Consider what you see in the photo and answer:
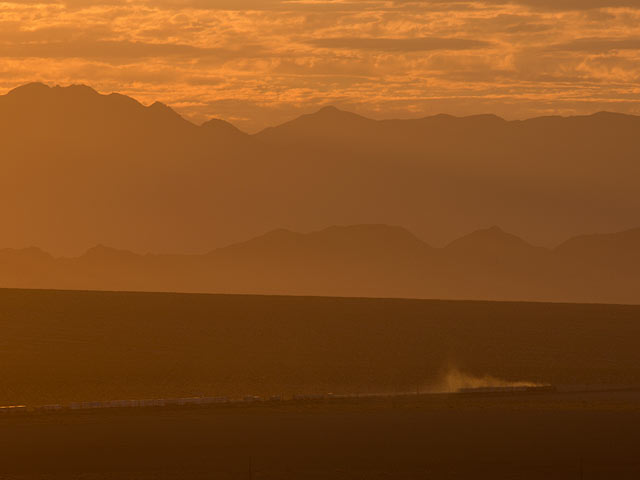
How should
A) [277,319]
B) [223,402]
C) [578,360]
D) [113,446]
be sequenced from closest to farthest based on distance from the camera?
[113,446], [223,402], [578,360], [277,319]

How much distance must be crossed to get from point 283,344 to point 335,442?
164 ft

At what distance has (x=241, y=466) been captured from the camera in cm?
4338

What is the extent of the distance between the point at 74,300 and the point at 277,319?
2160 cm

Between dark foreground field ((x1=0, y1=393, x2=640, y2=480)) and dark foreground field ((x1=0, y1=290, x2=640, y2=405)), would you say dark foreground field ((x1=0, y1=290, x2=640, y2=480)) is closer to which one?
dark foreground field ((x1=0, y1=393, x2=640, y2=480))

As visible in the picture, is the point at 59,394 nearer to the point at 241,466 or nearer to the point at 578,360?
the point at 241,466

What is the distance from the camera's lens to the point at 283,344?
324 ft

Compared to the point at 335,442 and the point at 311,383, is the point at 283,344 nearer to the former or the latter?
the point at 311,383

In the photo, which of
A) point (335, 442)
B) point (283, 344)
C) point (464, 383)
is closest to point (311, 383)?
point (464, 383)

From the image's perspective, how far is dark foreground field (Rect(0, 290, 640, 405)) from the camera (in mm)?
75125

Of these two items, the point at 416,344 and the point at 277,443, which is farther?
the point at 416,344

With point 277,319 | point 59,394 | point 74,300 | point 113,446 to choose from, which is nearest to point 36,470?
point 113,446

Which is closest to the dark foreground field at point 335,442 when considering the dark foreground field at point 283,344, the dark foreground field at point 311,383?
the dark foreground field at point 311,383

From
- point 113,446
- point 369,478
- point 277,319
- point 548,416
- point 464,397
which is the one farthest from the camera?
point 277,319

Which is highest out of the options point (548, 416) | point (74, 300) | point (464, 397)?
point (548, 416)
